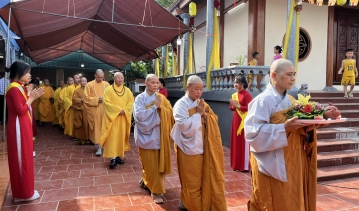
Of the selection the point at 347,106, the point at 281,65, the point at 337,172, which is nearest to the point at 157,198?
the point at 281,65

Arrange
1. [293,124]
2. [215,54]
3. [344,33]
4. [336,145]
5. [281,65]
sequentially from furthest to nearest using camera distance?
[344,33]
[215,54]
[336,145]
[281,65]
[293,124]

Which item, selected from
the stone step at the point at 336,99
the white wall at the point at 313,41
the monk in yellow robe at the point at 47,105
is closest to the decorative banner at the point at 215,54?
the white wall at the point at 313,41

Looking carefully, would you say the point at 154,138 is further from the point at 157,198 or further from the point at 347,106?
the point at 347,106

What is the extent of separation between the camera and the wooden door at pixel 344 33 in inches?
380

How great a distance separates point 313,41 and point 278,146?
8155 mm

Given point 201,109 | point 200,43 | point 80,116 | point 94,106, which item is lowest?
point 80,116

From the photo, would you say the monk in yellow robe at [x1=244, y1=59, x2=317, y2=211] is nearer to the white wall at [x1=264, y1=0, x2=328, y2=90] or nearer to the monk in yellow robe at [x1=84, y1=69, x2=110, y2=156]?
the monk in yellow robe at [x1=84, y1=69, x2=110, y2=156]

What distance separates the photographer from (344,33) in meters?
9.74

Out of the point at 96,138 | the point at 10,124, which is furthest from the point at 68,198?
the point at 96,138

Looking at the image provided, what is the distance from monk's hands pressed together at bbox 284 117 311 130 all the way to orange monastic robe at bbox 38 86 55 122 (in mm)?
11177

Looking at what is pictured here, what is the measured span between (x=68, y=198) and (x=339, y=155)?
16.0 feet

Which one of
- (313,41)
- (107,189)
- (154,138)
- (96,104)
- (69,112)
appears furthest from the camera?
(313,41)

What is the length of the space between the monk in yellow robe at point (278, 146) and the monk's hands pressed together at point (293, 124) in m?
0.03

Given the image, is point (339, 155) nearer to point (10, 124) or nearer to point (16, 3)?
point (10, 124)
